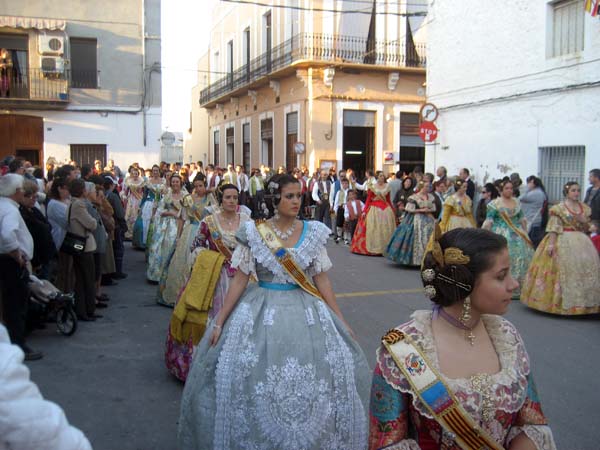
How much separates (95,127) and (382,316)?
667 inches

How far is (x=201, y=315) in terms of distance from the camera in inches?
223

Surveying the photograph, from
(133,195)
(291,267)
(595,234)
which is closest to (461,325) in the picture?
(291,267)

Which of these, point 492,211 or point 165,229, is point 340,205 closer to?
point 165,229

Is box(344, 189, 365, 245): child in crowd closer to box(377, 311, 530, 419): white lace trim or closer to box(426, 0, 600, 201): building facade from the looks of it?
box(426, 0, 600, 201): building facade

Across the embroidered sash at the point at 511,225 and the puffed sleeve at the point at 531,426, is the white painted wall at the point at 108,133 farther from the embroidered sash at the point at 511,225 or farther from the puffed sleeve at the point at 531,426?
the puffed sleeve at the point at 531,426

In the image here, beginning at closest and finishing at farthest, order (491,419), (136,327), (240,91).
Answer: (491,419) → (136,327) → (240,91)

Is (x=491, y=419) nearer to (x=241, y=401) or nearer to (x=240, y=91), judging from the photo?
(x=241, y=401)

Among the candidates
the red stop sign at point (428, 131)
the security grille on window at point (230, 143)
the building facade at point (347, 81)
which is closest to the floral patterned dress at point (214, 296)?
the red stop sign at point (428, 131)

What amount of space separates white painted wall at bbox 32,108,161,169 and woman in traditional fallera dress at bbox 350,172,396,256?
1077cm

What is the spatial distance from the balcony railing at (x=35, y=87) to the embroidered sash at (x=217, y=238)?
1748 centimetres

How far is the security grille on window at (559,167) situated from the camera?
518 inches

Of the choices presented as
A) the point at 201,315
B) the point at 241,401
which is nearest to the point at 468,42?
the point at 201,315

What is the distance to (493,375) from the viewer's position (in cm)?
229

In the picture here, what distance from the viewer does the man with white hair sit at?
19.7ft
